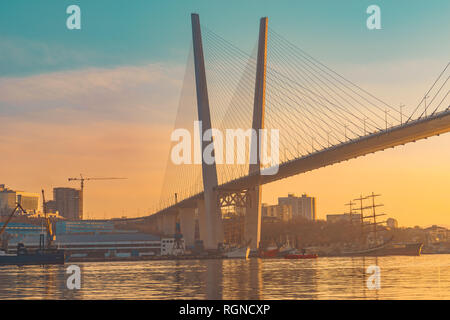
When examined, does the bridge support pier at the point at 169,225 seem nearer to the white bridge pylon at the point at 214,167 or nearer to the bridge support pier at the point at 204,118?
the white bridge pylon at the point at 214,167

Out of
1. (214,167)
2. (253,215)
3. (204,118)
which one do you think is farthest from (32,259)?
(204,118)

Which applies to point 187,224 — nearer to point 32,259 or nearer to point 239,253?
point 239,253

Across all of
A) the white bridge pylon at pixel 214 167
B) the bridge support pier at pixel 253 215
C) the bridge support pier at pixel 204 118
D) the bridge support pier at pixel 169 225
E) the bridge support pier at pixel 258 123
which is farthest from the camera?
the bridge support pier at pixel 169 225

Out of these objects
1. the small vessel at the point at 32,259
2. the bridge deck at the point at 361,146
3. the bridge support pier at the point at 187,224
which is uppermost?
the bridge deck at the point at 361,146

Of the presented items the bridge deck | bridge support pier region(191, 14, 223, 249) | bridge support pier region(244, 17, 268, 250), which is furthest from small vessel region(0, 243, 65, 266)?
the bridge deck

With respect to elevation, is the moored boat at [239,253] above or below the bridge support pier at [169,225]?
below

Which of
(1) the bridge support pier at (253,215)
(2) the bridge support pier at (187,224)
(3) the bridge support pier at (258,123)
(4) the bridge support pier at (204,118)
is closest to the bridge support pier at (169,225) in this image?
(2) the bridge support pier at (187,224)

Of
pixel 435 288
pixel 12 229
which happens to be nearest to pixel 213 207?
pixel 435 288

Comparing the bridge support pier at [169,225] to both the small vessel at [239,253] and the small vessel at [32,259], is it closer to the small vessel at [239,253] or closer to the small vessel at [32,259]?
the small vessel at [32,259]

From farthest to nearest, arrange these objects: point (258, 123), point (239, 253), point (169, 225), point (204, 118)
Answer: point (169, 225) < point (239, 253) < point (204, 118) < point (258, 123)

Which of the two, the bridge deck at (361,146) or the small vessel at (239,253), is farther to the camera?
the small vessel at (239,253)

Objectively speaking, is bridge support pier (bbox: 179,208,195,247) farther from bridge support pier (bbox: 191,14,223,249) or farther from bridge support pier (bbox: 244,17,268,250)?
bridge support pier (bbox: 244,17,268,250)

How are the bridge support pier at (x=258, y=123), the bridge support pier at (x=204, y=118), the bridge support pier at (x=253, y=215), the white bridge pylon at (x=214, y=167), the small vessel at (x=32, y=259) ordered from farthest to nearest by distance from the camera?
the small vessel at (x=32, y=259)
the bridge support pier at (x=253, y=215)
the bridge support pier at (x=204, y=118)
the white bridge pylon at (x=214, y=167)
the bridge support pier at (x=258, y=123)
